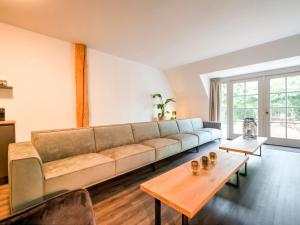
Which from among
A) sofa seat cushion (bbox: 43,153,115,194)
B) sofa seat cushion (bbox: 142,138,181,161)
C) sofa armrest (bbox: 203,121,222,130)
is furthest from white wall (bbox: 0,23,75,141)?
sofa armrest (bbox: 203,121,222,130)

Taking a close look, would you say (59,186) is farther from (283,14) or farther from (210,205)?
(283,14)

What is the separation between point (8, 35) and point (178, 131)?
3.72 meters

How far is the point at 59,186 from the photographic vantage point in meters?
1.46

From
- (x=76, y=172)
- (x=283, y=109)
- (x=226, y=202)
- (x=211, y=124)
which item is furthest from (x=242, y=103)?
(x=76, y=172)

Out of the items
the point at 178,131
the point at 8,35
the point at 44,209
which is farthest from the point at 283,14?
the point at 8,35

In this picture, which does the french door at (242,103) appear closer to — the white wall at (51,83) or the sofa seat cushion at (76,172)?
the white wall at (51,83)

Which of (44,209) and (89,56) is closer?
(44,209)

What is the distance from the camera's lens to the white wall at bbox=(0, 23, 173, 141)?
2510 millimetres

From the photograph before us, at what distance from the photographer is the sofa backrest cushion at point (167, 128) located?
3.31 m

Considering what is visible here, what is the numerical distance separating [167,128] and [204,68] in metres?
2.19

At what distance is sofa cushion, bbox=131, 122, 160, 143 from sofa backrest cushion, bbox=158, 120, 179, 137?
5.2 inches

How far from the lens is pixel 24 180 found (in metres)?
1.26

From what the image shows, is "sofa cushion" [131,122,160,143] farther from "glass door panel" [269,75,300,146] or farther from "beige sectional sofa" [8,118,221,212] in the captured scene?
"glass door panel" [269,75,300,146]

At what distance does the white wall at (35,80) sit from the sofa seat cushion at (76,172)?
1.42m
